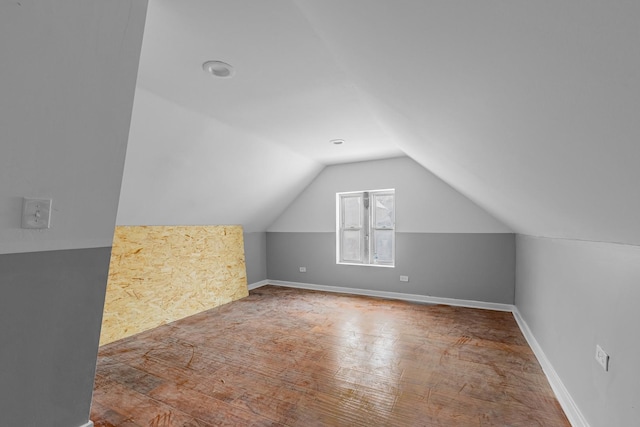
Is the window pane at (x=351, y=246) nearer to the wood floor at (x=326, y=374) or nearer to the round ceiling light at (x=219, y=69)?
the wood floor at (x=326, y=374)

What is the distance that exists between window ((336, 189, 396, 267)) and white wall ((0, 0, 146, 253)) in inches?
176

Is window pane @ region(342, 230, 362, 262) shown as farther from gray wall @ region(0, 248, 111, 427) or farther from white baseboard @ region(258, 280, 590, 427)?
gray wall @ region(0, 248, 111, 427)

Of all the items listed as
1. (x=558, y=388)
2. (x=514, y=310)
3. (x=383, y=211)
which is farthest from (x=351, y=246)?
(x=558, y=388)

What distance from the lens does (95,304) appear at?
5.52ft

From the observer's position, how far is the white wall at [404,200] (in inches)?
186

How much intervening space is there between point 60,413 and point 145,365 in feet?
4.05

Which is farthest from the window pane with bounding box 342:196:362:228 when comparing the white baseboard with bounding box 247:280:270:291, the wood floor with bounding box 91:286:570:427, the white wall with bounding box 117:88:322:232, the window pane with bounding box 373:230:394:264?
the white baseboard with bounding box 247:280:270:291

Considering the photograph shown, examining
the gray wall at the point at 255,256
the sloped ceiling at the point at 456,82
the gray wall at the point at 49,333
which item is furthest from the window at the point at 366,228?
the gray wall at the point at 49,333

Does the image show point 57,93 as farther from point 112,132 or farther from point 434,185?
point 434,185

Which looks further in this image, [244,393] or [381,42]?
[244,393]

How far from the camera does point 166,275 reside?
409 centimetres

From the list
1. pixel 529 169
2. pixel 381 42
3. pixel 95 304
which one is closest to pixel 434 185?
pixel 529 169

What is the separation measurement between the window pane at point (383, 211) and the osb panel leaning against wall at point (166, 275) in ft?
8.99

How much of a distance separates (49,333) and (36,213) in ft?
2.09
